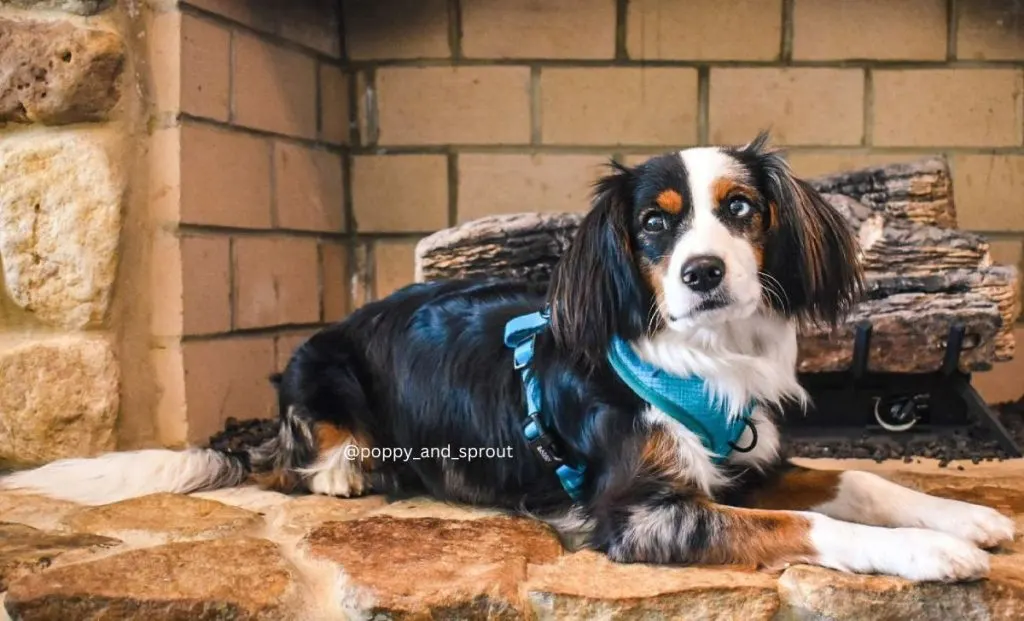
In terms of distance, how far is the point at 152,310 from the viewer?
2.17m

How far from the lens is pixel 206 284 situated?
2.25 meters

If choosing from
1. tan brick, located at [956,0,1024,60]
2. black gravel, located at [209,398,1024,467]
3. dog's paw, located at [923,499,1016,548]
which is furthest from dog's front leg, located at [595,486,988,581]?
tan brick, located at [956,0,1024,60]

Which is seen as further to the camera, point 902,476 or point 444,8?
point 444,8

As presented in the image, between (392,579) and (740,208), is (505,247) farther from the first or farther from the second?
(392,579)

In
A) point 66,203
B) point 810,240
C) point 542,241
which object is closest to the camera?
point 810,240

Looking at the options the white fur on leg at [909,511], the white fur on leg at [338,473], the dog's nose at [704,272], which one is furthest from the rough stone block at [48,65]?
the white fur on leg at [909,511]

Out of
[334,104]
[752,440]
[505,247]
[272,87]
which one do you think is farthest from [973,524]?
[334,104]

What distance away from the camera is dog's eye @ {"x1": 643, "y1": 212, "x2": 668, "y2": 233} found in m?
1.50

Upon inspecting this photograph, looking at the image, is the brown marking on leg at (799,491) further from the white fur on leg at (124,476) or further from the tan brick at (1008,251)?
the tan brick at (1008,251)

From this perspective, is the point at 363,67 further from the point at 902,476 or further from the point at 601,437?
the point at 902,476

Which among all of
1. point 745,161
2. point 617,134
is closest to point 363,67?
point 617,134

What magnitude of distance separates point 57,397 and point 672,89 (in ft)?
6.52

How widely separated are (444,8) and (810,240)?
171 centimetres

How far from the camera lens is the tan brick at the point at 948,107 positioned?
2768 millimetres
